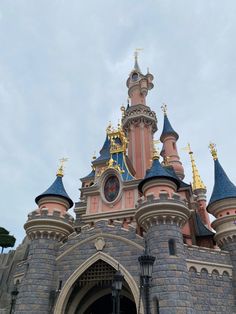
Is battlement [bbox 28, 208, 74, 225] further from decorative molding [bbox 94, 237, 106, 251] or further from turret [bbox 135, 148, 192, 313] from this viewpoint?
turret [bbox 135, 148, 192, 313]

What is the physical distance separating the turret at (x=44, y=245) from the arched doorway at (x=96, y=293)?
1.55 m

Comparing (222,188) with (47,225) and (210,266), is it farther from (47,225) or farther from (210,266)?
(47,225)

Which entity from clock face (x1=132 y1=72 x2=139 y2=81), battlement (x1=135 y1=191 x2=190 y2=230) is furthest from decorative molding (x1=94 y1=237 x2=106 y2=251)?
clock face (x1=132 y1=72 x2=139 y2=81)

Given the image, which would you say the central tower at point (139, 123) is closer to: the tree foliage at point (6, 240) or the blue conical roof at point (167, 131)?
the blue conical roof at point (167, 131)

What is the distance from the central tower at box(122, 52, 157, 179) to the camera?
28.3 m

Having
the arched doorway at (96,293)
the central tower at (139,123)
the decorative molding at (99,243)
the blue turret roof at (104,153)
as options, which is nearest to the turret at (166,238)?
the decorative molding at (99,243)

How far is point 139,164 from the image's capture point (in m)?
27.9

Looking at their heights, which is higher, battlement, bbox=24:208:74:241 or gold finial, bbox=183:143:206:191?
gold finial, bbox=183:143:206:191

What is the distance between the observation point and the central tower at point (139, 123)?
92.9 feet

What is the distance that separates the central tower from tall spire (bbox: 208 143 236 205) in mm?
7692

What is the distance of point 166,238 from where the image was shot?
15.2 m

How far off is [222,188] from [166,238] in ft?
18.9

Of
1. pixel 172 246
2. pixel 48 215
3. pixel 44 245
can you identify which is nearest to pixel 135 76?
pixel 48 215

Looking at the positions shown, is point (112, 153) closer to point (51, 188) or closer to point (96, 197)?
point (96, 197)
